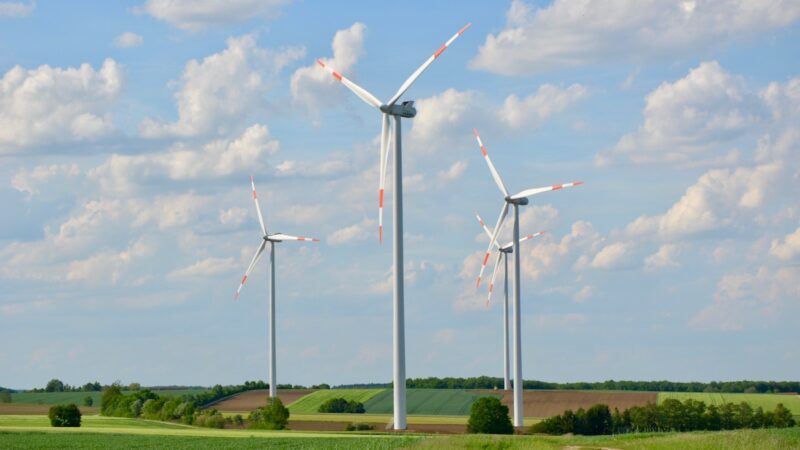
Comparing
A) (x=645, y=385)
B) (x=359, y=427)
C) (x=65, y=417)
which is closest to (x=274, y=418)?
Result: (x=359, y=427)

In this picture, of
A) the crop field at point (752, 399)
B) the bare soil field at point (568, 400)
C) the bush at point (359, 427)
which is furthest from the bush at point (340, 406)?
the bush at point (359, 427)

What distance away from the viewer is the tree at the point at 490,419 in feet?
299

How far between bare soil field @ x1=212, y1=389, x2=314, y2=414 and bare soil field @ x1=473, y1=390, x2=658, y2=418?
31.7m

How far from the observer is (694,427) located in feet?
359

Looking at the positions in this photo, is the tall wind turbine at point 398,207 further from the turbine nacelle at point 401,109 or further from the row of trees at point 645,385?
the row of trees at point 645,385

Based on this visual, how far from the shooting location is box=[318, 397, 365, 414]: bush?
511 ft

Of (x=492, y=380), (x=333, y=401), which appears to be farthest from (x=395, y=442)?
(x=492, y=380)

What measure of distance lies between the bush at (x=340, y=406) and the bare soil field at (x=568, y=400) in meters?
19.2

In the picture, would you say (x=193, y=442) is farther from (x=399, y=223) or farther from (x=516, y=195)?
(x=516, y=195)

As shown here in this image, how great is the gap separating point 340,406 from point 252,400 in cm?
1350

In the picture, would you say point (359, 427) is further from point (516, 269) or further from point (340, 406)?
point (340, 406)

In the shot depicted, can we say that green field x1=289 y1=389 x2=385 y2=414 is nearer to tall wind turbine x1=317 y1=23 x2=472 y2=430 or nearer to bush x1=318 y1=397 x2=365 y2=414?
bush x1=318 y1=397 x2=365 y2=414

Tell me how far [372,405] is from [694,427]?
59.3 metres

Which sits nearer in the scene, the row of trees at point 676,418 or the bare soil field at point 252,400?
the row of trees at point 676,418
